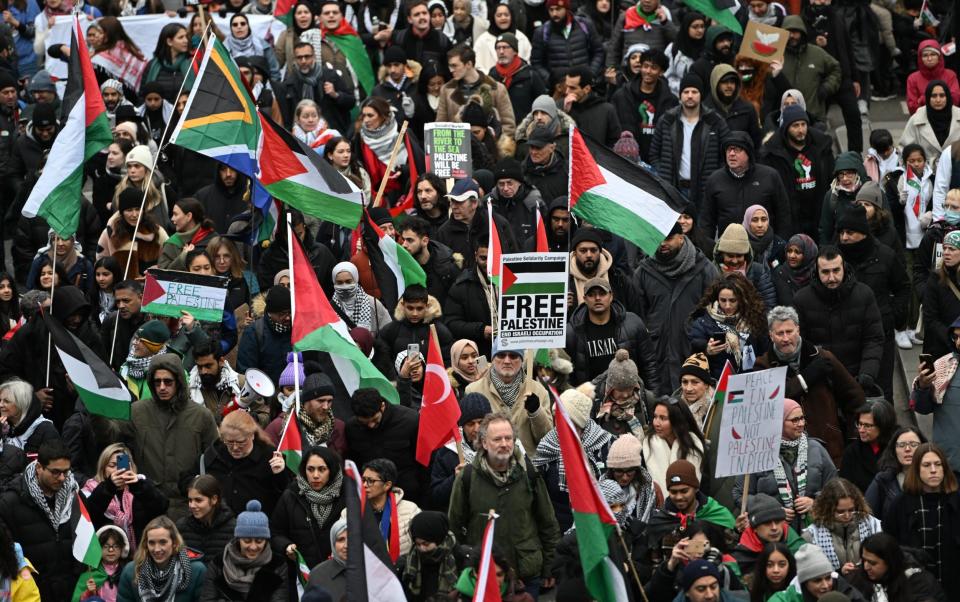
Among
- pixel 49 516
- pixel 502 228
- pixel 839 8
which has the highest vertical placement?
pixel 839 8

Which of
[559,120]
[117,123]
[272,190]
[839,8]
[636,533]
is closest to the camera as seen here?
[636,533]

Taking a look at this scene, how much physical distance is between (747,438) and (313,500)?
8.12 feet

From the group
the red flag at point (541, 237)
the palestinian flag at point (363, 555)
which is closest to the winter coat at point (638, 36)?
the red flag at point (541, 237)

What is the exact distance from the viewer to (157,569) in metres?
12.6

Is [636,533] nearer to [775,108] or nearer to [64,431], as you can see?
[64,431]

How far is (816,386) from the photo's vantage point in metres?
14.7

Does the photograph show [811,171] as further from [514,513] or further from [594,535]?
[594,535]

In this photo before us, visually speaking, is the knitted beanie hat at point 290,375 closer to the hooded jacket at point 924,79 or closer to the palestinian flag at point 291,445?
the palestinian flag at point 291,445

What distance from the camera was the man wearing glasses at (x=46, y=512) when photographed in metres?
13.2

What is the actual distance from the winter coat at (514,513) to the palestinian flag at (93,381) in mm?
2455

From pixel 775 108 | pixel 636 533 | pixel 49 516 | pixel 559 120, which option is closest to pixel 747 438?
pixel 636 533

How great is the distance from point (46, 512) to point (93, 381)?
1.07m

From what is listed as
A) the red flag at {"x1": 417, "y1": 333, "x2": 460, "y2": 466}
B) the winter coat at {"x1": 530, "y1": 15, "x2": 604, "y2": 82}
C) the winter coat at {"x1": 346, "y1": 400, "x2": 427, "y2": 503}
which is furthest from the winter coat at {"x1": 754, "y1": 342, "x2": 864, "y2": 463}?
the winter coat at {"x1": 530, "y1": 15, "x2": 604, "y2": 82}

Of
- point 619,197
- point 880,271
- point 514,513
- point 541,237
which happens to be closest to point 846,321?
point 880,271
